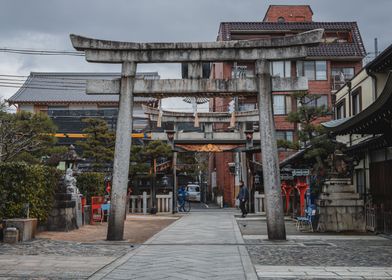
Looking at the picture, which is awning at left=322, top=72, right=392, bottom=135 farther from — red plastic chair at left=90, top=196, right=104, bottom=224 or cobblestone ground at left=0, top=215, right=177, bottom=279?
red plastic chair at left=90, top=196, right=104, bottom=224

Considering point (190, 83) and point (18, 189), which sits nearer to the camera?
point (18, 189)

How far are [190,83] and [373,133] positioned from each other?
644cm

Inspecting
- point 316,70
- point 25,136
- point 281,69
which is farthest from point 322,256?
point 316,70

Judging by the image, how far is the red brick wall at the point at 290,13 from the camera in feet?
163

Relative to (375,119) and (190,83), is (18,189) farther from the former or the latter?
(375,119)

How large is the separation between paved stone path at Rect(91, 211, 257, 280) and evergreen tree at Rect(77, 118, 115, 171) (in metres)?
14.3

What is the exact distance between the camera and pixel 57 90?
157 ft

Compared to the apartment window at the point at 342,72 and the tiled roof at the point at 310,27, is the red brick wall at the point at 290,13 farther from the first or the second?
the apartment window at the point at 342,72

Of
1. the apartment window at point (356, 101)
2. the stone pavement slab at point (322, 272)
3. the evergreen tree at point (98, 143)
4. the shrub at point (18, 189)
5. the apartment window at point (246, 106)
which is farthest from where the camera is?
the apartment window at point (246, 106)

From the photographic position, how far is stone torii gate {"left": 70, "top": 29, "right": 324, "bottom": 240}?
14523mm

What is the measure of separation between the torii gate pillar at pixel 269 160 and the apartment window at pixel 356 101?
32.1 ft

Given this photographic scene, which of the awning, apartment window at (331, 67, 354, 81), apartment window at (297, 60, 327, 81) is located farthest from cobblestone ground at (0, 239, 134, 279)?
apartment window at (331, 67, 354, 81)

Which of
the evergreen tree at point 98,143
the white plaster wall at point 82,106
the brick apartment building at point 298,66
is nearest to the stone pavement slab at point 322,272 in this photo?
the evergreen tree at point 98,143

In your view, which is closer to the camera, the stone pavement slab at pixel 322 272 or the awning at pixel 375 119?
the stone pavement slab at pixel 322 272
